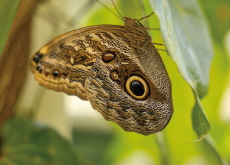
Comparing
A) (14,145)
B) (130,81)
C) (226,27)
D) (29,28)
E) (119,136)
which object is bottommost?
(119,136)

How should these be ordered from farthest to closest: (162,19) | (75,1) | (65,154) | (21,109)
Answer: (75,1) → (21,109) → (65,154) → (162,19)

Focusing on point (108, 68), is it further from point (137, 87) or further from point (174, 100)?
point (174, 100)

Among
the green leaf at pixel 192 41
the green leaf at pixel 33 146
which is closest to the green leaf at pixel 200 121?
the green leaf at pixel 192 41

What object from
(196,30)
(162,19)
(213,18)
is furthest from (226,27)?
(162,19)

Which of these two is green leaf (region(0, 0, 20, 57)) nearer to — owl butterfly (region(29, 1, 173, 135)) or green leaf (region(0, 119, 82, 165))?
owl butterfly (region(29, 1, 173, 135))

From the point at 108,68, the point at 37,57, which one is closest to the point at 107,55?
the point at 108,68

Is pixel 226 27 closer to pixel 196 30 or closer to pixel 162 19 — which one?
pixel 196 30
